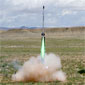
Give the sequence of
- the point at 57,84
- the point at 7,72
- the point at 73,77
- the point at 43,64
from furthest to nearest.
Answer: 1. the point at 7,72
2. the point at 73,77
3. the point at 43,64
4. the point at 57,84

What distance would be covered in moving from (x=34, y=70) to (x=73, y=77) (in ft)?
19.3

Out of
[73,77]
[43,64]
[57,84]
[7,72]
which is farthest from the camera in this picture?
[7,72]

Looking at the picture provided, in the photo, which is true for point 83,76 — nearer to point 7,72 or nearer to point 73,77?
point 73,77

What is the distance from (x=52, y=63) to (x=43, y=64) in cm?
111

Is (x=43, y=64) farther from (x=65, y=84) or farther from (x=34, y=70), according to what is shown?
(x=65, y=84)

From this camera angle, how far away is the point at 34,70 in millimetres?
31484

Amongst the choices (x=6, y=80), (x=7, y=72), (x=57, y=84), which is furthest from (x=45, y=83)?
(x=7, y=72)

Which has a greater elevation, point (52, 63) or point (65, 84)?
point (52, 63)

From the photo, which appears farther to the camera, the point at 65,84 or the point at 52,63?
the point at 52,63

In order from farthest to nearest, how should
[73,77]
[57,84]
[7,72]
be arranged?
[7,72]
[73,77]
[57,84]

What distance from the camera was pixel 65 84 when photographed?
1198 inches

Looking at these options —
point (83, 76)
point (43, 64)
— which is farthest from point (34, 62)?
point (83, 76)

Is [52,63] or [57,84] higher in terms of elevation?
[52,63]

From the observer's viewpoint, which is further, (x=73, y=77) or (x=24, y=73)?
(x=73, y=77)
